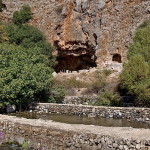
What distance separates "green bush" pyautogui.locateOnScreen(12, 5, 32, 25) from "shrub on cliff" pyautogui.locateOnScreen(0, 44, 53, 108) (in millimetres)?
25293

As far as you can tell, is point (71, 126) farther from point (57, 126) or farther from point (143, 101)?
point (143, 101)

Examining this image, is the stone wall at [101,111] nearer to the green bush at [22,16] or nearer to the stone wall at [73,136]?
the stone wall at [73,136]

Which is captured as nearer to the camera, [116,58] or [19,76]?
[19,76]

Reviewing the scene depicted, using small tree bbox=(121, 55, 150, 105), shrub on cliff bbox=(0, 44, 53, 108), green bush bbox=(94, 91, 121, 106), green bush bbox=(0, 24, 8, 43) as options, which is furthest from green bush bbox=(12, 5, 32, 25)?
small tree bbox=(121, 55, 150, 105)

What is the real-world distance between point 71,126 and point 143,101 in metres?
13.1

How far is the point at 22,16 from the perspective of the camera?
53.2 meters

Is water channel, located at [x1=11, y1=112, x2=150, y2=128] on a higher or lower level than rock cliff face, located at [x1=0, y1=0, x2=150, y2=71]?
lower

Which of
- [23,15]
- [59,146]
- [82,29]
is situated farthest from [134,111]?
[23,15]

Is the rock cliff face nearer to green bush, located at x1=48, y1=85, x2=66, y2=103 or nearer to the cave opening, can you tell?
the cave opening

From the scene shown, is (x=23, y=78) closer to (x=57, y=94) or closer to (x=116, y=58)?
(x=57, y=94)

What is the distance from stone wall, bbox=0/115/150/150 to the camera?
12734mm

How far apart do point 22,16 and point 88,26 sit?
40.0ft

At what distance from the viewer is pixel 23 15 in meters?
53.2

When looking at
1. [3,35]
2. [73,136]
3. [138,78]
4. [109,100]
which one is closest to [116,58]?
[3,35]
